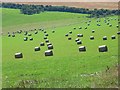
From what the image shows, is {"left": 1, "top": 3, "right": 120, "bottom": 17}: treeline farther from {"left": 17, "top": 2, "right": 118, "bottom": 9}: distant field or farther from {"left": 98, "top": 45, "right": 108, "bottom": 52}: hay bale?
{"left": 98, "top": 45, "right": 108, "bottom": 52}: hay bale

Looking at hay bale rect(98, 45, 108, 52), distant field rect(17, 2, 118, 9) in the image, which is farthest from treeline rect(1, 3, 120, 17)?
hay bale rect(98, 45, 108, 52)

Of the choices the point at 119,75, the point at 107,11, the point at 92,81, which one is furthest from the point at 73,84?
the point at 107,11

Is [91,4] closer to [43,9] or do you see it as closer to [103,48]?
[43,9]

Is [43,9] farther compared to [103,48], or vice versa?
[43,9]

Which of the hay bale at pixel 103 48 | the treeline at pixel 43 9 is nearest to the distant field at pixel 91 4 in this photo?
the treeline at pixel 43 9

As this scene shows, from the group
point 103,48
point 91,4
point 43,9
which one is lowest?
point 43,9

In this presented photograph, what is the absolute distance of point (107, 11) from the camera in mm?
141375

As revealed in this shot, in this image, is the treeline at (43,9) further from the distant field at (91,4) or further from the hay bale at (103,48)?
the hay bale at (103,48)

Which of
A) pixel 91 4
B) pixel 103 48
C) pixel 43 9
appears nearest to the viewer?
pixel 103 48

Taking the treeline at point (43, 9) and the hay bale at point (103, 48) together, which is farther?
the treeline at point (43, 9)

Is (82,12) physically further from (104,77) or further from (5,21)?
(104,77)

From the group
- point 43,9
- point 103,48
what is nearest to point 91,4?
point 43,9

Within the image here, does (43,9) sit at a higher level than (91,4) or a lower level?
lower

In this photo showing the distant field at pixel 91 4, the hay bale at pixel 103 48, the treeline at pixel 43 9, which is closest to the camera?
the hay bale at pixel 103 48
